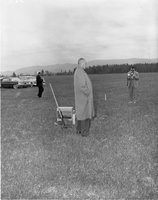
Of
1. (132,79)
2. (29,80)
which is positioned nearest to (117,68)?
(29,80)

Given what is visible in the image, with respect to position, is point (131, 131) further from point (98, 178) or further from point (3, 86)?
point (3, 86)

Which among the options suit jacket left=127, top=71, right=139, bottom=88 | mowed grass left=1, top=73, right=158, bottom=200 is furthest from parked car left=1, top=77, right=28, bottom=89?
mowed grass left=1, top=73, right=158, bottom=200

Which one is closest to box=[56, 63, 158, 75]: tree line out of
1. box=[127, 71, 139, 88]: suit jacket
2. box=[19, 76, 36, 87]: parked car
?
box=[19, 76, 36, 87]: parked car

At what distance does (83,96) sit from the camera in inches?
300

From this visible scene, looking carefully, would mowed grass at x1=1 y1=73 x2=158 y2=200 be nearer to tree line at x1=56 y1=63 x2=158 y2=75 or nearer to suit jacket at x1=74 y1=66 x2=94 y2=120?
suit jacket at x1=74 y1=66 x2=94 y2=120

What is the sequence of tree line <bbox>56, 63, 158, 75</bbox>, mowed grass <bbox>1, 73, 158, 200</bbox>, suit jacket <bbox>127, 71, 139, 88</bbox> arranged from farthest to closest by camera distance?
tree line <bbox>56, 63, 158, 75</bbox> < suit jacket <bbox>127, 71, 139, 88</bbox> < mowed grass <bbox>1, 73, 158, 200</bbox>

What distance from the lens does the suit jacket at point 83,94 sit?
7.49 meters

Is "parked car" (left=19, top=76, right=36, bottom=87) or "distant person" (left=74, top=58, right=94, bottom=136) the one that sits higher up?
"distant person" (left=74, top=58, right=94, bottom=136)

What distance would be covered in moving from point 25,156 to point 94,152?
4.78 ft

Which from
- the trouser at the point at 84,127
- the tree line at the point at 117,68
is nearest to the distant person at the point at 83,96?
the trouser at the point at 84,127

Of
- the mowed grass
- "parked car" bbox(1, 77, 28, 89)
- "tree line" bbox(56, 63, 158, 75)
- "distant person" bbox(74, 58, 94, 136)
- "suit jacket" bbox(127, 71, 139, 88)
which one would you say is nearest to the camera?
the mowed grass

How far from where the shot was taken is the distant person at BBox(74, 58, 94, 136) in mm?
7484

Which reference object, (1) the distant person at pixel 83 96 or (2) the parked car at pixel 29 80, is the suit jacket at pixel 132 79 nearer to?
(1) the distant person at pixel 83 96

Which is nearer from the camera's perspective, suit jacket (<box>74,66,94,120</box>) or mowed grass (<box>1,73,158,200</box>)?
mowed grass (<box>1,73,158,200</box>)
